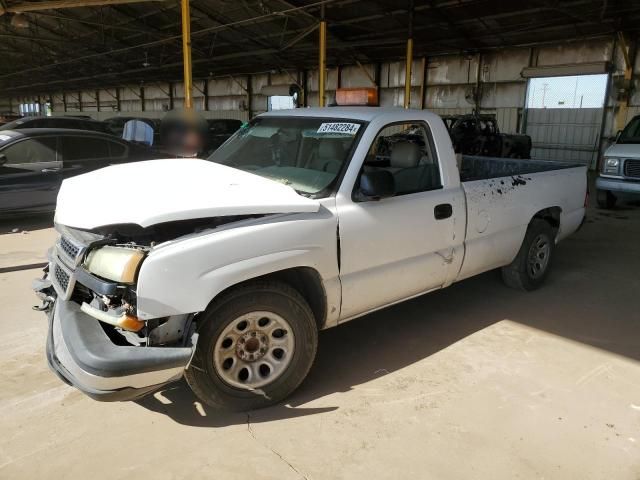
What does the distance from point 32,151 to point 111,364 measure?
6.73m

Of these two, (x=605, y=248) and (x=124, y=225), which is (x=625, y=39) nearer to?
(x=605, y=248)

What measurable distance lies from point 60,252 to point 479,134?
14503 mm

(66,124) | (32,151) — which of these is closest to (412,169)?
(32,151)

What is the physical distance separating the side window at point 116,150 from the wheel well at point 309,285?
21.6 ft

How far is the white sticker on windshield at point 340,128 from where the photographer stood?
3551mm

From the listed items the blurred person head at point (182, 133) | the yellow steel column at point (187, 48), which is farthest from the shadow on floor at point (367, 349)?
the yellow steel column at point (187, 48)

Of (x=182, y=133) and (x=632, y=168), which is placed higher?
(x=182, y=133)

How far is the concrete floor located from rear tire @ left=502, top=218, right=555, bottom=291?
0.66m

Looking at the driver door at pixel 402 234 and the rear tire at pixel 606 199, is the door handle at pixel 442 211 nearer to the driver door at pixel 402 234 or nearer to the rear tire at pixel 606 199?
the driver door at pixel 402 234

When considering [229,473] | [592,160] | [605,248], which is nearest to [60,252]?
[229,473]

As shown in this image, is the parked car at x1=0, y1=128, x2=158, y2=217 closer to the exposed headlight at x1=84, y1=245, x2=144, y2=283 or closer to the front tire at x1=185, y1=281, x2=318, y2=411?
the exposed headlight at x1=84, y1=245, x2=144, y2=283

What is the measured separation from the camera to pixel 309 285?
315cm

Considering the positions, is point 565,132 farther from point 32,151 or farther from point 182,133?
point 32,151

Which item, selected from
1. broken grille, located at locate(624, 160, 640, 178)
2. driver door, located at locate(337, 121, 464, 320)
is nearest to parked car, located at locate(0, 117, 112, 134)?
driver door, located at locate(337, 121, 464, 320)
